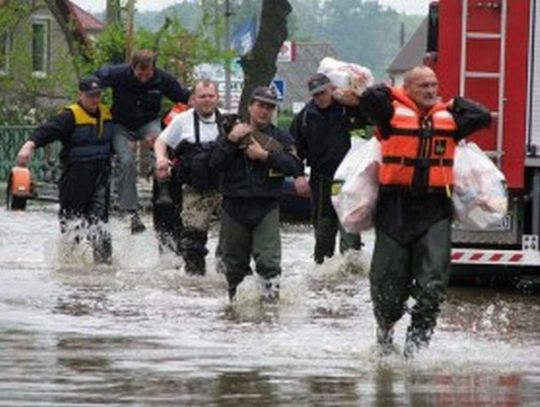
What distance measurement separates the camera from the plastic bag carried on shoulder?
1301 cm

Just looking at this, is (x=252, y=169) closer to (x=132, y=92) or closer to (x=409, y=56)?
(x=132, y=92)

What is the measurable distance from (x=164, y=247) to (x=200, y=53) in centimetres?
2729

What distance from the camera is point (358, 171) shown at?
42.5ft

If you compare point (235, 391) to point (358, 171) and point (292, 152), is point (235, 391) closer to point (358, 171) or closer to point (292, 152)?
point (358, 171)

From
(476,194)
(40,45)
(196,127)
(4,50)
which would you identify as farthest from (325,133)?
(40,45)

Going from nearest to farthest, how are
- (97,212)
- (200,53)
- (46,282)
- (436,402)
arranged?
(436,402) → (46,282) → (97,212) → (200,53)

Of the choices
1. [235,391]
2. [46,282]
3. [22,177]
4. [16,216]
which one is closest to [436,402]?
[235,391]

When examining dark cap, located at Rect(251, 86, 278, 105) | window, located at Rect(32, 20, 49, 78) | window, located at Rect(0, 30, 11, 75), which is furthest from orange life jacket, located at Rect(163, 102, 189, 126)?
window, located at Rect(32, 20, 49, 78)

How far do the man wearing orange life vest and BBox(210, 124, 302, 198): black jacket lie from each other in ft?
9.64

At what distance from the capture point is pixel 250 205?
52.6 feet

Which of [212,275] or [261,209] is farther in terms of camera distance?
[212,275]

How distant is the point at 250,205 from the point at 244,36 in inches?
1417

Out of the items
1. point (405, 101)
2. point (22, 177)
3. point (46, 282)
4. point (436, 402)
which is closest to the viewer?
point (436, 402)

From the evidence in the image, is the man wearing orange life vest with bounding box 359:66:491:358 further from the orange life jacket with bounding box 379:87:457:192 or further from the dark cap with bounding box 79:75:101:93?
the dark cap with bounding box 79:75:101:93
